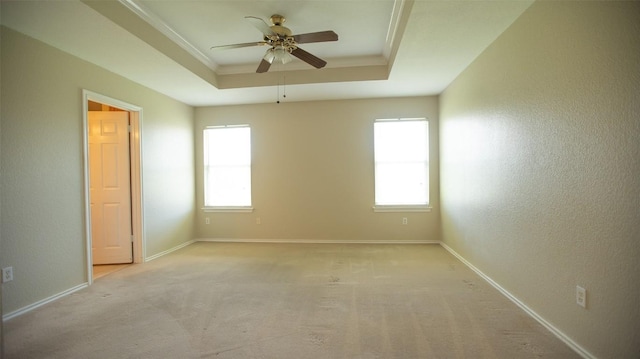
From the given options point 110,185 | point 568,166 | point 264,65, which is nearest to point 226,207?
point 110,185

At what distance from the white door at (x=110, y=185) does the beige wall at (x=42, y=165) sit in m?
0.57

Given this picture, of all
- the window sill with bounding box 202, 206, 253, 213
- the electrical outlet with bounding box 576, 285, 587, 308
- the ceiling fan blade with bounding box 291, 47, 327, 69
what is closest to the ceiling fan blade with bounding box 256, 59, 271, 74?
the ceiling fan blade with bounding box 291, 47, 327, 69

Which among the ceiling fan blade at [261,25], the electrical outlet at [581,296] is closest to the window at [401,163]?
the ceiling fan blade at [261,25]

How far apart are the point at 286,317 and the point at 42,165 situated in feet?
8.92

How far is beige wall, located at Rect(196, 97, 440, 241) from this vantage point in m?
4.82

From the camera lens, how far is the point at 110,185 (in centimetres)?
386

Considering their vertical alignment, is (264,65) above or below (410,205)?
above

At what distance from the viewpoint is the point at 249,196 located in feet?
17.0

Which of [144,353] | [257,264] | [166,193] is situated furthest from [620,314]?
[166,193]

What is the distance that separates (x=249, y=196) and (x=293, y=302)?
2.89m

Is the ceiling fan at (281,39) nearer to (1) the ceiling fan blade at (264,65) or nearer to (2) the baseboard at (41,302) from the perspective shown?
(1) the ceiling fan blade at (264,65)

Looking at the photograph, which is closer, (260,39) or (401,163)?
(260,39)

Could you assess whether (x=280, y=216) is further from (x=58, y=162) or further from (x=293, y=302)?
(x=58, y=162)

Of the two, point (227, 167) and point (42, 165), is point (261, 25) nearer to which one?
point (42, 165)
